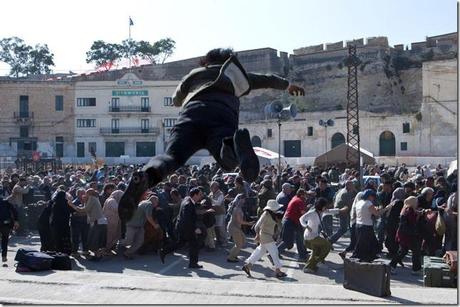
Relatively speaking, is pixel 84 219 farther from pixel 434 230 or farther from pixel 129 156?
pixel 129 156

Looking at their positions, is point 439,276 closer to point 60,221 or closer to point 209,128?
point 209,128

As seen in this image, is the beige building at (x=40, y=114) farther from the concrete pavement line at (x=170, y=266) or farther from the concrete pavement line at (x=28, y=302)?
the concrete pavement line at (x=28, y=302)

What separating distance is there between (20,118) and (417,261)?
5593 centimetres

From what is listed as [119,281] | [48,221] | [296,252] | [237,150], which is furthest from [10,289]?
[296,252]

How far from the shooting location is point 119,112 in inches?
2440

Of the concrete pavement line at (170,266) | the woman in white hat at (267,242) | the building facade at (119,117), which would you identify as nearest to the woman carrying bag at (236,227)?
the concrete pavement line at (170,266)

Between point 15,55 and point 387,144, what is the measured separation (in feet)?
201

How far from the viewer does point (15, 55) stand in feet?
313

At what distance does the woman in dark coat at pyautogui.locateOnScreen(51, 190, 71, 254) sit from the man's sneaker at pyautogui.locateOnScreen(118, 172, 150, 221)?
8634 mm

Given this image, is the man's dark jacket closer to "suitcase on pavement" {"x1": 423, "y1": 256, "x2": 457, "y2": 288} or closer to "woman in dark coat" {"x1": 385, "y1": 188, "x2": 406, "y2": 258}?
"woman in dark coat" {"x1": 385, "y1": 188, "x2": 406, "y2": 258}

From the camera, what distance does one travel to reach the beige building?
62656 millimetres

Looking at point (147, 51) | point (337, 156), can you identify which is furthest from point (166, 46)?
point (337, 156)

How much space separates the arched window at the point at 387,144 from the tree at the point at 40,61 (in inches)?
2134

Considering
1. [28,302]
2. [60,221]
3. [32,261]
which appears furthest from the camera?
[60,221]
